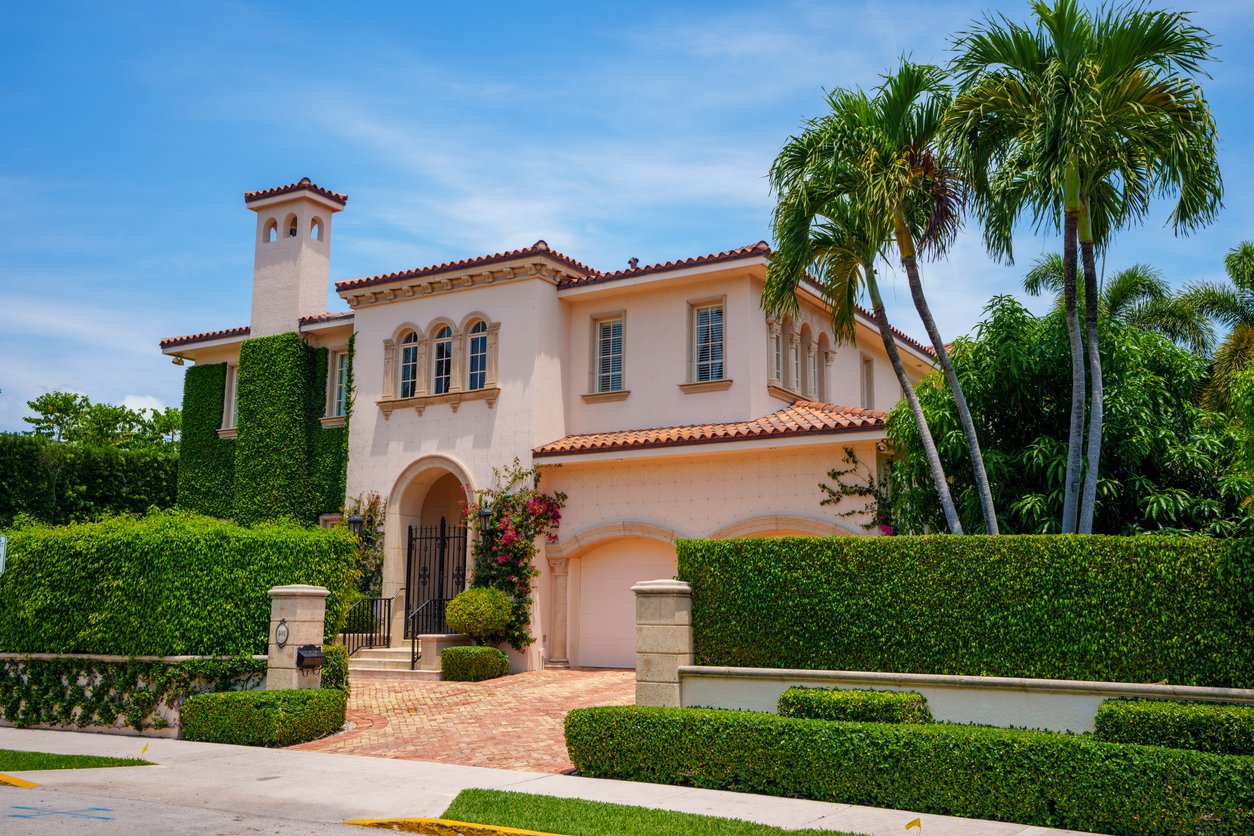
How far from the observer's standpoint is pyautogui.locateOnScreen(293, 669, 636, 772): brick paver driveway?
1336cm

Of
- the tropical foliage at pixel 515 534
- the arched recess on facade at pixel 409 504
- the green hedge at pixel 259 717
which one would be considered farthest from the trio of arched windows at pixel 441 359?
the green hedge at pixel 259 717

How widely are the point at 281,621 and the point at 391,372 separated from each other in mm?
10374

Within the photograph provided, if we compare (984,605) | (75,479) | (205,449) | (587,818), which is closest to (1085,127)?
(984,605)

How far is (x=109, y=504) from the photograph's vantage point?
29.0 metres

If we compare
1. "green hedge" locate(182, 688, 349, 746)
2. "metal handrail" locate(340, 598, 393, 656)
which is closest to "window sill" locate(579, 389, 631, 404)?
"metal handrail" locate(340, 598, 393, 656)

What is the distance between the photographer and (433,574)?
23.8 meters

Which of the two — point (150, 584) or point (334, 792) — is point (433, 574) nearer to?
point (150, 584)

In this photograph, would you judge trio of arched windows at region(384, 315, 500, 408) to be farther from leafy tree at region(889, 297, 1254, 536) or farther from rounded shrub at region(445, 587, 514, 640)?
leafy tree at region(889, 297, 1254, 536)

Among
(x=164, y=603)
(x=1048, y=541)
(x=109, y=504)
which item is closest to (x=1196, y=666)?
(x=1048, y=541)

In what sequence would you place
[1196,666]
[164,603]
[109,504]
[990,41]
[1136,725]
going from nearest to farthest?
[1136,725]
[1196,666]
[990,41]
[164,603]
[109,504]

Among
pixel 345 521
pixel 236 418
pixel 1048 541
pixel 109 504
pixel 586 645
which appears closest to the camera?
pixel 1048 541

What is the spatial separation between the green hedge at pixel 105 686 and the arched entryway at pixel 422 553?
7834 millimetres

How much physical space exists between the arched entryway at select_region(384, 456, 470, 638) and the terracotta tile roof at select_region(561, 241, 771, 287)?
16.0ft

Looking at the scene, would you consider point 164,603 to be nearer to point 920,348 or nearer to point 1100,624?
point 1100,624
